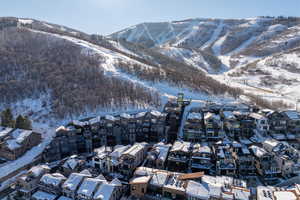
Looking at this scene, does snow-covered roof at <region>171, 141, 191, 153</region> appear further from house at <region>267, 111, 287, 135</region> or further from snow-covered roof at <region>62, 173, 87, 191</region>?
house at <region>267, 111, 287, 135</region>

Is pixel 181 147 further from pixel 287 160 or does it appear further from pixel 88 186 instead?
pixel 88 186

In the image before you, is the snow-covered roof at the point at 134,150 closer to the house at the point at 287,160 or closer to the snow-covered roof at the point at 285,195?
the snow-covered roof at the point at 285,195

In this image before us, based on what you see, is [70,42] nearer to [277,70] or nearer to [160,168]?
[160,168]

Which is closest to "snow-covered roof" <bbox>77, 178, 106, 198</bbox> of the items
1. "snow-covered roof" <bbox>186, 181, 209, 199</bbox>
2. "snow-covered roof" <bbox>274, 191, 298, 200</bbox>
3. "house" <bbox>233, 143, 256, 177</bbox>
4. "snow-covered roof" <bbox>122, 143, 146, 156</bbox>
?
"snow-covered roof" <bbox>122, 143, 146, 156</bbox>

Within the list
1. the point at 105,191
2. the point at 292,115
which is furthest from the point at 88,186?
the point at 292,115

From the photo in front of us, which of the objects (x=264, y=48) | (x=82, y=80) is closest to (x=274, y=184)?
(x=82, y=80)

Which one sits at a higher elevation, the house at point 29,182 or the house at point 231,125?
the house at point 231,125

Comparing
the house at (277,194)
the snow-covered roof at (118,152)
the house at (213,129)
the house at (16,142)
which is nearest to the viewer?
the house at (277,194)

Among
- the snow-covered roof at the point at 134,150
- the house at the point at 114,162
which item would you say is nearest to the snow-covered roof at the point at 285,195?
the snow-covered roof at the point at 134,150
